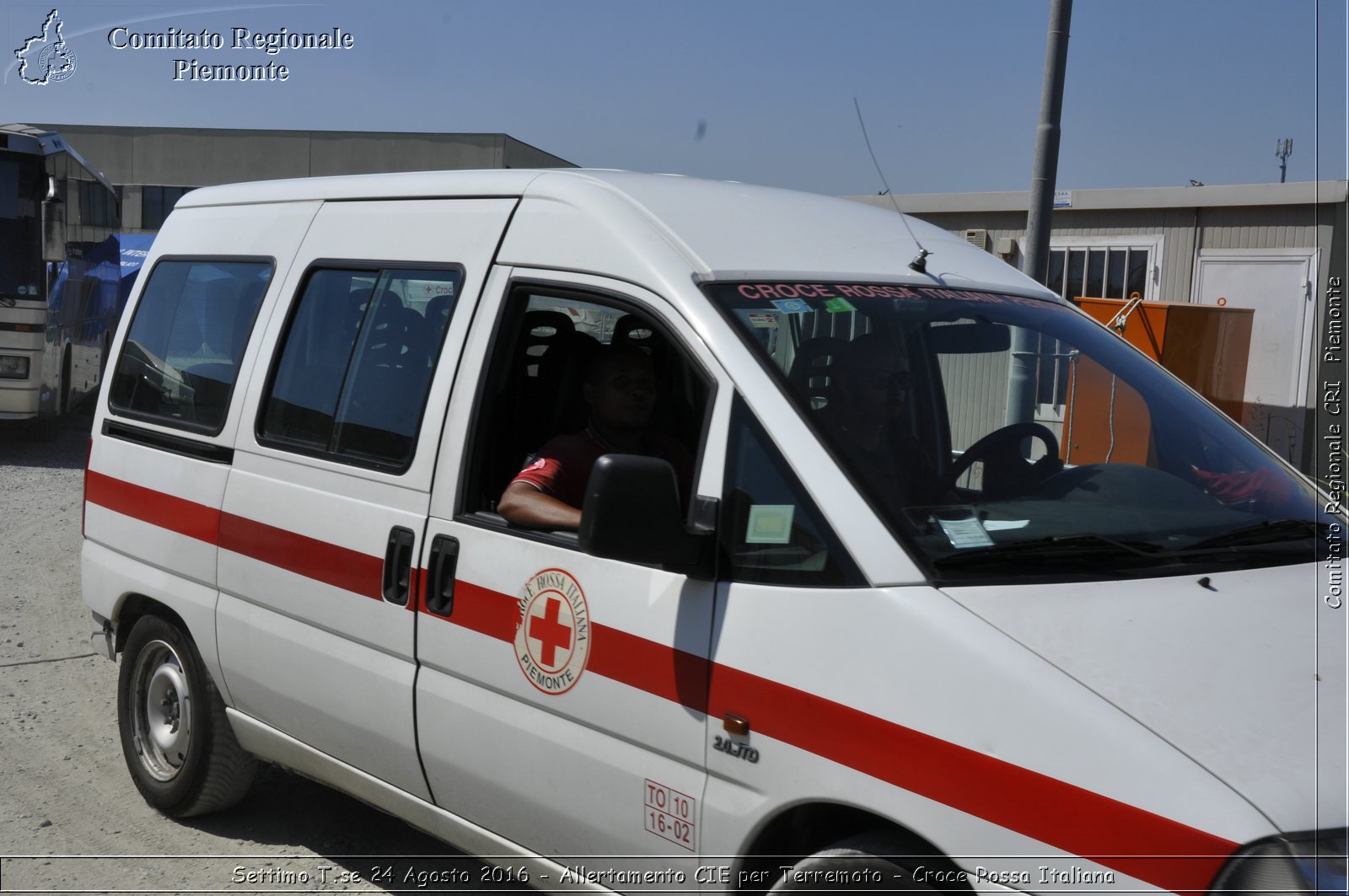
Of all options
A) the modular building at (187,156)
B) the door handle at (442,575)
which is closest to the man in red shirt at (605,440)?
the door handle at (442,575)

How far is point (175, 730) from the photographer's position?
4750mm

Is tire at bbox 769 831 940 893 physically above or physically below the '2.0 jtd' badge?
below

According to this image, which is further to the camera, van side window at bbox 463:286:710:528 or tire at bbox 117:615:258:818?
tire at bbox 117:615:258:818

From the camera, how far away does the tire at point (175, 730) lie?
452 cm

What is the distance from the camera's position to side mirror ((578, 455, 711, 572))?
2697mm

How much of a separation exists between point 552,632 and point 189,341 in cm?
243

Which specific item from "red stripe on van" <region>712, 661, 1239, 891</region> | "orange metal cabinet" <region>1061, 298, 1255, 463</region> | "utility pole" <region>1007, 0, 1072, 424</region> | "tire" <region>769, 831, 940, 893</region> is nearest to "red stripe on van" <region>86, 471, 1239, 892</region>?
"red stripe on van" <region>712, 661, 1239, 891</region>

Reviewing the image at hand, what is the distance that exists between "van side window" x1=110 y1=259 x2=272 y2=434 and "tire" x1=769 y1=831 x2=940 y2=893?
2.76 meters

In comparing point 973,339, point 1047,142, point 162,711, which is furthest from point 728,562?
point 1047,142

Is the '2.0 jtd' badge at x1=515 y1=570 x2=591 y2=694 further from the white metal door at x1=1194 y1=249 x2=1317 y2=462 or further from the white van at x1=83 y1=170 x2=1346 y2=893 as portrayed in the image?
the white metal door at x1=1194 y1=249 x2=1317 y2=462

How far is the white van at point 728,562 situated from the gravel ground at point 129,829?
8.5 inches

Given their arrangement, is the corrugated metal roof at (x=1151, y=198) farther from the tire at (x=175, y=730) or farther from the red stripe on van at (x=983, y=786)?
the red stripe on van at (x=983, y=786)

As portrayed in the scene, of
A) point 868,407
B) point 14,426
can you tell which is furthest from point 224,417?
point 14,426

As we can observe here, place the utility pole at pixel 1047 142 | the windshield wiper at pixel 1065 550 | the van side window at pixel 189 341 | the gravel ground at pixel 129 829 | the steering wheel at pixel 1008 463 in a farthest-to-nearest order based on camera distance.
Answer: the utility pole at pixel 1047 142, the van side window at pixel 189 341, the gravel ground at pixel 129 829, the steering wheel at pixel 1008 463, the windshield wiper at pixel 1065 550
